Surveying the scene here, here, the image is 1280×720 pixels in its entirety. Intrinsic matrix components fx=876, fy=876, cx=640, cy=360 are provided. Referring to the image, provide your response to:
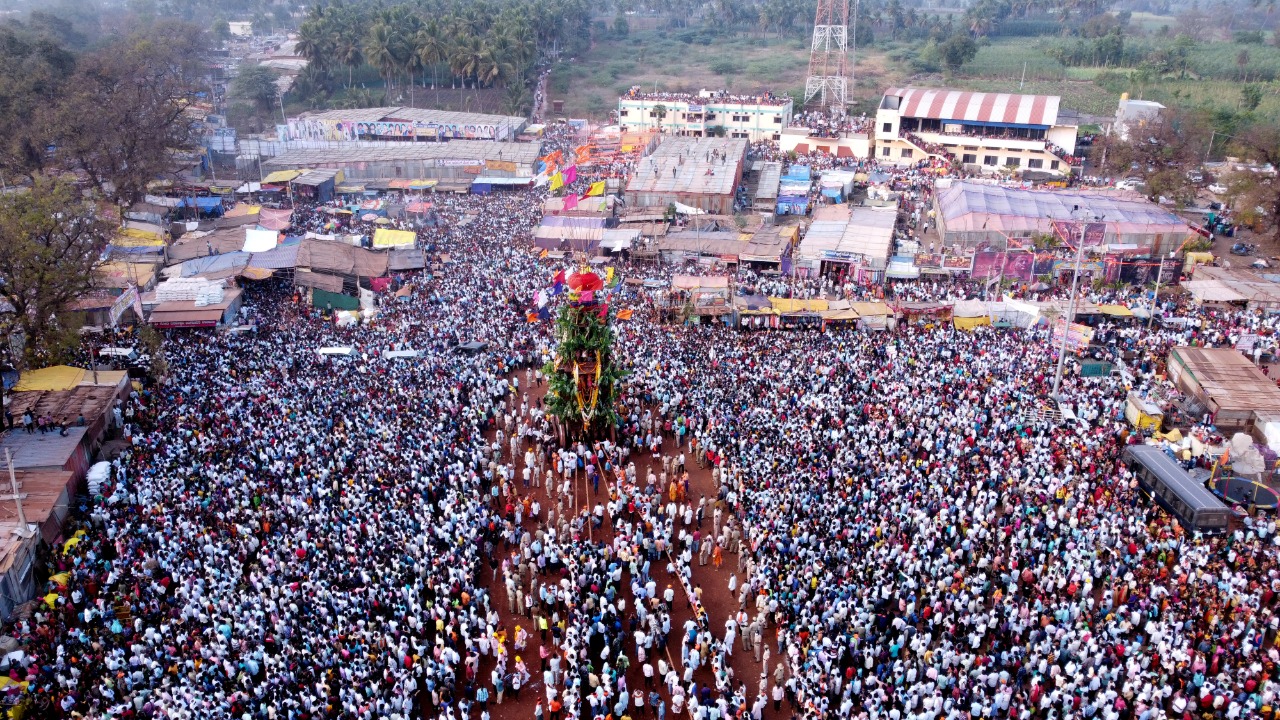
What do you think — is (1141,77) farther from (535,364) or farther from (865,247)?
(535,364)

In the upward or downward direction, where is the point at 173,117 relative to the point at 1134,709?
upward

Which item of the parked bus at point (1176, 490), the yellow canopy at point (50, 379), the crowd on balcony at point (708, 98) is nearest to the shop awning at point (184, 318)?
the yellow canopy at point (50, 379)

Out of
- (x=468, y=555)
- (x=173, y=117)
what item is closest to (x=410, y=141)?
(x=173, y=117)

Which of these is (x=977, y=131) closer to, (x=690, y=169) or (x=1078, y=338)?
(x=690, y=169)

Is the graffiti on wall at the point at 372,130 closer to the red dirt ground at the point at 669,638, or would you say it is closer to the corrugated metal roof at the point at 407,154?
the corrugated metal roof at the point at 407,154

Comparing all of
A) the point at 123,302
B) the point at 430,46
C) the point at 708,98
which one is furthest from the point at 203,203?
the point at 708,98

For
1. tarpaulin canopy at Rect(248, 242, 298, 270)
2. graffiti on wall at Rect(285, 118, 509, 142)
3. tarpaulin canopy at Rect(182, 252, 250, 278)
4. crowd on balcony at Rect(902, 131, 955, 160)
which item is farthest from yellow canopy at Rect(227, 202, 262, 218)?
crowd on balcony at Rect(902, 131, 955, 160)

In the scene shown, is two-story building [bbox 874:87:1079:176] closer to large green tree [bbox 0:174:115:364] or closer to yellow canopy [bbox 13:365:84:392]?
large green tree [bbox 0:174:115:364]
